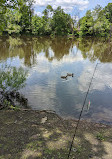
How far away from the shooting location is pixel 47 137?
8672 millimetres

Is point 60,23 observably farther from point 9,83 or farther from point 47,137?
point 47,137

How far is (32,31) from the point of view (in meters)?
82.6

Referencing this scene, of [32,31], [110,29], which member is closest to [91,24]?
[110,29]

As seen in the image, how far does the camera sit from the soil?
286 inches

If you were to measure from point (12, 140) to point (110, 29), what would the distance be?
97.3m

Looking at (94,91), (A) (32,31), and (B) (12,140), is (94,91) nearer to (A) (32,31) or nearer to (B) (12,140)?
(B) (12,140)

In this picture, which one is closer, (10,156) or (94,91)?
(10,156)

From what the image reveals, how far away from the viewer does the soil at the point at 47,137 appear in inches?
286

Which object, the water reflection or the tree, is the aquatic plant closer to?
the water reflection

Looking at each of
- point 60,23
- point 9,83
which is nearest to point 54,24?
point 60,23

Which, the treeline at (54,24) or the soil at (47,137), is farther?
the treeline at (54,24)

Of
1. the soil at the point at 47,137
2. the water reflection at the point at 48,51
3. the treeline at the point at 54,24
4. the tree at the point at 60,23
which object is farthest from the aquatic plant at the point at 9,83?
the tree at the point at 60,23

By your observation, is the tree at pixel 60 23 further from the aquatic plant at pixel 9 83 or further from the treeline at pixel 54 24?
the aquatic plant at pixel 9 83

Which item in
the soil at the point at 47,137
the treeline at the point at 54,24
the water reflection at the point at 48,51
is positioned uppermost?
the treeline at the point at 54,24
